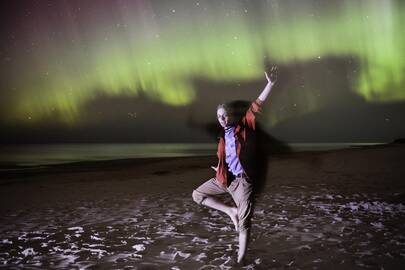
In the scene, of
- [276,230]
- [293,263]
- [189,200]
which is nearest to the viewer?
[293,263]

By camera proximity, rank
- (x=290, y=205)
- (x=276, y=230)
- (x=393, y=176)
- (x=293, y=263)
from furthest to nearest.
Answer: (x=393, y=176)
(x=290, y=205)
(x=276, y=230)
(x=293, y=263)

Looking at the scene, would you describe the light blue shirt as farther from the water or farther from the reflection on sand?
the water

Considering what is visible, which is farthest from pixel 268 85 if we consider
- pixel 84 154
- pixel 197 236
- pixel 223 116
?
pixel 84 154

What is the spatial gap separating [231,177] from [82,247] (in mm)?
2608

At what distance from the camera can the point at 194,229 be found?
6980 millimetres

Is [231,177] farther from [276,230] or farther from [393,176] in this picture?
[393,176]

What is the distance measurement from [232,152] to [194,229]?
272 cm

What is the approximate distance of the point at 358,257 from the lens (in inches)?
199

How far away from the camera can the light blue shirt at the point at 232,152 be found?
15.3 feet

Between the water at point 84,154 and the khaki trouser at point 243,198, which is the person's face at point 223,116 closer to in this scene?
the khaki trouser at point 243,198

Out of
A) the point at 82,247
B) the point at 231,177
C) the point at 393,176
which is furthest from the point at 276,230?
the point at 393,176

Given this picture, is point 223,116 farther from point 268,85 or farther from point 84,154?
point 84,154

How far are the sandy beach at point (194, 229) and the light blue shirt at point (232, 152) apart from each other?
45.7 inches

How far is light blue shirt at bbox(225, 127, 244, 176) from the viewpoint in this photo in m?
4.68
